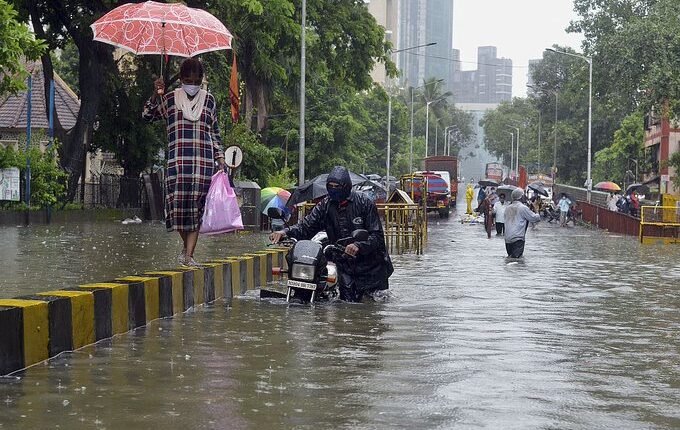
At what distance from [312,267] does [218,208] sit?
1.22 meters

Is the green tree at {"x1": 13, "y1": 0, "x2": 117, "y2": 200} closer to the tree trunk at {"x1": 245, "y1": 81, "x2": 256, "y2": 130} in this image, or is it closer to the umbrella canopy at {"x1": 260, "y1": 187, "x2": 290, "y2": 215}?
the umbrella canopy at {"x1": 260, "y1": 187, "x2": 290, "y2": 215}

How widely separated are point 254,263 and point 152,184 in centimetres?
2134

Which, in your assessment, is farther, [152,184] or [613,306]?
[152,184]

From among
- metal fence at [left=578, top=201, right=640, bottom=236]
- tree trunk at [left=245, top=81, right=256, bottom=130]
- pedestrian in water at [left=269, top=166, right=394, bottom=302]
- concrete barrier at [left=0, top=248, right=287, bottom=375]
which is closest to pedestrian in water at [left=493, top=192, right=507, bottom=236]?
metal fence at [left=578, top=201, right=640, bottom=236]

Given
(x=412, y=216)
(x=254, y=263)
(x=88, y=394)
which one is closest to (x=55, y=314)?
(x=88, y=394)

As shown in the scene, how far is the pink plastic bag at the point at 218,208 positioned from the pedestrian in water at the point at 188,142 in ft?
0.25

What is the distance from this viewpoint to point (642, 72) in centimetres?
4788

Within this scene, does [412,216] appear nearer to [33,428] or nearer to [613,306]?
[613,306]

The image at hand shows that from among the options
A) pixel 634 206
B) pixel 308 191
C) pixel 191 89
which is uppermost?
pixel 191 89

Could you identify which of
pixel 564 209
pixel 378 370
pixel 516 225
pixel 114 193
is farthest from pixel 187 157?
pixel 564 209

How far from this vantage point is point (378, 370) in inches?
302

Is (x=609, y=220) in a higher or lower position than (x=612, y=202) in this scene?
lower

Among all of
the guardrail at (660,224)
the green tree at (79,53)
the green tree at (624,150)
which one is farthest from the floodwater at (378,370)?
the green tree at (624,150)

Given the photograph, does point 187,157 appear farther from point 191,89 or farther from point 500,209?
point 500,209
